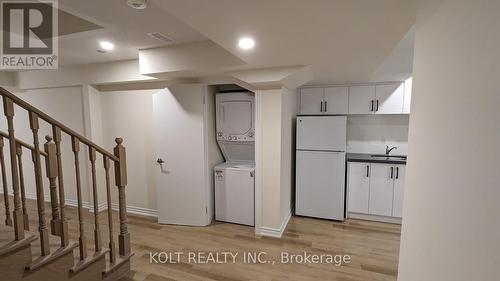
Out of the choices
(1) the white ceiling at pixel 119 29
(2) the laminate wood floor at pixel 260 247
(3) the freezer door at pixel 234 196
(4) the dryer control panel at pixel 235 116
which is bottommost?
(2) the laminate wood floor at pixel 260 247

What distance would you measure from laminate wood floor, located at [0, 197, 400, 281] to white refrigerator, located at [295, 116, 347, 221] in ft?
0.70

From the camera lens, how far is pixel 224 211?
3.37 m

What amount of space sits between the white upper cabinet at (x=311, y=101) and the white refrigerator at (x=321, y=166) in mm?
402

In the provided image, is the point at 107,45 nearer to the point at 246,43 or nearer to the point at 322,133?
the point at 246,43

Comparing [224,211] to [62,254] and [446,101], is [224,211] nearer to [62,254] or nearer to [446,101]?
[62,254]

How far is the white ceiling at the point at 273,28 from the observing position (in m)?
1.21

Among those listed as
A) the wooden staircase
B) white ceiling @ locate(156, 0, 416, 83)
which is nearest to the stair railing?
the wooden staircase

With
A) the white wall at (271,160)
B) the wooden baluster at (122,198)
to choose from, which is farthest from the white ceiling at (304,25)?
the wooden baluster at (122,198)

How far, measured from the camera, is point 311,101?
12.6ft

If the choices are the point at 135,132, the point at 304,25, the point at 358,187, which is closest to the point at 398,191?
the point at 358,187

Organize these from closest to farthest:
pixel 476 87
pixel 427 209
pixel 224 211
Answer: pixel 476 87 < pixel 427 209 < pixel 224 211

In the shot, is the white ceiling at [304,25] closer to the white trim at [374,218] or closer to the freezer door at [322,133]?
the freezer door at [322,133]

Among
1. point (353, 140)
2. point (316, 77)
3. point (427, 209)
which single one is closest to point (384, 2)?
point (427, 209)

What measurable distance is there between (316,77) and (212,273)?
2.61 metres
